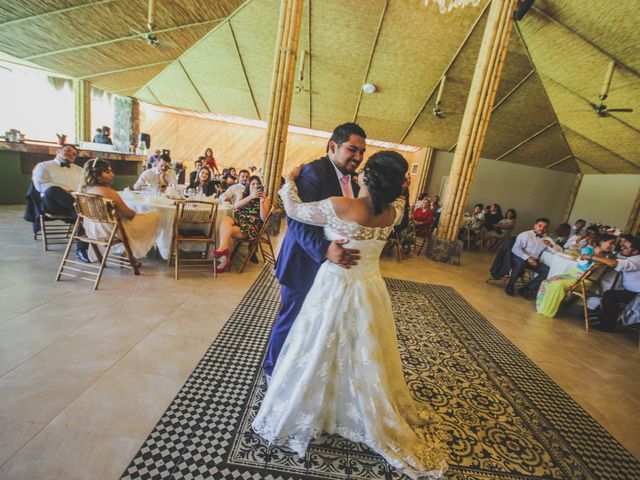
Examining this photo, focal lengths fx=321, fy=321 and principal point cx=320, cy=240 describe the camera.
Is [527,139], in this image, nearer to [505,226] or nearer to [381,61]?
[505,226]

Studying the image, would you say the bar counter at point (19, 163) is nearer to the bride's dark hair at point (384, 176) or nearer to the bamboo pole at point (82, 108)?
the bamboo pole at point (82, 108)

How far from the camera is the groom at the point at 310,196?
68.7 inches

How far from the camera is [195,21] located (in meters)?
6.77

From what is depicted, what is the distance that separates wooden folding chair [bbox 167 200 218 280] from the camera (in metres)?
3.72

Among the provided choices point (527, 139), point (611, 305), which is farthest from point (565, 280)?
point (527, 139)

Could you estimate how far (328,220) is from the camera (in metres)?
1.56

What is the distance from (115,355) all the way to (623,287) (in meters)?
5.56

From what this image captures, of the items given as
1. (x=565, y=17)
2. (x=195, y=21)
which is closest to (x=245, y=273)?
(x=195, y=21)

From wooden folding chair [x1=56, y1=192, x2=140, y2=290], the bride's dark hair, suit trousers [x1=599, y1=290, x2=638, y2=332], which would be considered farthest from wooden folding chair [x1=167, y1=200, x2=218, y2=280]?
suit trousers [x1=599, y1=290, x2=638, y2=332]

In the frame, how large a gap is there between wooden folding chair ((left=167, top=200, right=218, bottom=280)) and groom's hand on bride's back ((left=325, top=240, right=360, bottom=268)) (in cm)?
252

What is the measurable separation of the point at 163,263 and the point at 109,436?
Answer: 9.34 feet

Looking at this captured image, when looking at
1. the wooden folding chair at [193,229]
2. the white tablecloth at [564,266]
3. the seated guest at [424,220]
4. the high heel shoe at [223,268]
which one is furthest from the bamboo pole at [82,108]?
the white tablecloth at [564,266]

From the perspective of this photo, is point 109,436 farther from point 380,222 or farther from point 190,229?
point 190,229

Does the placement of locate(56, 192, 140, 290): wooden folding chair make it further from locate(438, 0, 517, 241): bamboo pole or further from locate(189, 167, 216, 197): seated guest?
locate(438, 0, 517, 241): bamboo pole
